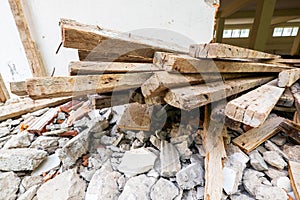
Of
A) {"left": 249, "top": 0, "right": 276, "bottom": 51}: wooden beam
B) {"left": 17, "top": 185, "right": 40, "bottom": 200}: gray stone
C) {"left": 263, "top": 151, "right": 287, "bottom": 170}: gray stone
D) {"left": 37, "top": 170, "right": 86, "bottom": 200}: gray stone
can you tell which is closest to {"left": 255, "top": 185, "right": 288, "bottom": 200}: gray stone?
{"left": 263, "top": 151, "right": 287, "bottom": 170}: gray stone

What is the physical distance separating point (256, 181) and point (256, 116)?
354 millimetres

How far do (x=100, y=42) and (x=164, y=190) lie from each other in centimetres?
67

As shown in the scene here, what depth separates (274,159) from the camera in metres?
0.81

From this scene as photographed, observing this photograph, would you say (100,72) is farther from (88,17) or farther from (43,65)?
(43,65)

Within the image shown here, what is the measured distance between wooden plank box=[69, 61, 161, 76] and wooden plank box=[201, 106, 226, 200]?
40cm

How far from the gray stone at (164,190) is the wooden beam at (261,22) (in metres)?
2.84

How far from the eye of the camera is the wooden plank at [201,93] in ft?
2.10

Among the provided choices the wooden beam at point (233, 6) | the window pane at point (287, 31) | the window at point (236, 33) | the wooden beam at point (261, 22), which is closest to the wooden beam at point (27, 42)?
the wooden beam at point (233, 6)

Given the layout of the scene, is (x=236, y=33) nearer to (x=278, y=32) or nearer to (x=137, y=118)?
(x=278, y=32)

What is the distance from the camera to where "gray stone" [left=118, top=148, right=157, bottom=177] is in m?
0.81

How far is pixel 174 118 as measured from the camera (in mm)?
1031

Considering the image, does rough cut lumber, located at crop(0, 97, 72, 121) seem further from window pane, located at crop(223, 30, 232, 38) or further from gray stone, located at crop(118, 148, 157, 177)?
window pane, located at crop(223, 30, 232, 38)

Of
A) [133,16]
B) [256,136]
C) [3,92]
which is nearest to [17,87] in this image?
[133,16]

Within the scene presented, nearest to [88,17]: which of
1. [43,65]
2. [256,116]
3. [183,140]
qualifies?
[43,65]
